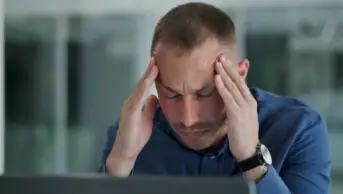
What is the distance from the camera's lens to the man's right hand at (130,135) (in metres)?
1.19

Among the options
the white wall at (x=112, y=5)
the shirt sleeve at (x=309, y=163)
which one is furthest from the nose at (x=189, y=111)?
the white wall at (x=112, y=5)

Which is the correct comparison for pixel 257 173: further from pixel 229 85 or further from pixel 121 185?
pixel 121 185

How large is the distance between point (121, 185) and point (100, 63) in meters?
3.71

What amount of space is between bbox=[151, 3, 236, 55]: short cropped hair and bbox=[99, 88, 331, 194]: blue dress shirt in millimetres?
191

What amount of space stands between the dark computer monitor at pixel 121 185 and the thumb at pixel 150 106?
70 centimetres

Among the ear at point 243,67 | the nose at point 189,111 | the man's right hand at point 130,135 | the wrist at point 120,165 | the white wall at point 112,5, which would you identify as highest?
the ear at point 243,67

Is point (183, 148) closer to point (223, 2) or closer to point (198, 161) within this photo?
point (198, 161)

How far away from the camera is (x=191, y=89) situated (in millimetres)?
→ 1094

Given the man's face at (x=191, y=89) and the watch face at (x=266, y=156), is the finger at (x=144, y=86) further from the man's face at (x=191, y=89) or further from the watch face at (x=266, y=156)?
the watch face at (x=266, y=156)

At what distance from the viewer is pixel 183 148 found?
4.27ft

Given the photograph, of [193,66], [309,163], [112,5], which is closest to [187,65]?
[193,66]

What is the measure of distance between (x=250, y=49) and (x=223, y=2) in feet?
1.32

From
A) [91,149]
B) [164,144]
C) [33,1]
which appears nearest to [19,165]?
[91,149]

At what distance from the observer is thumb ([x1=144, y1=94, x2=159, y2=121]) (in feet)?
4.16
